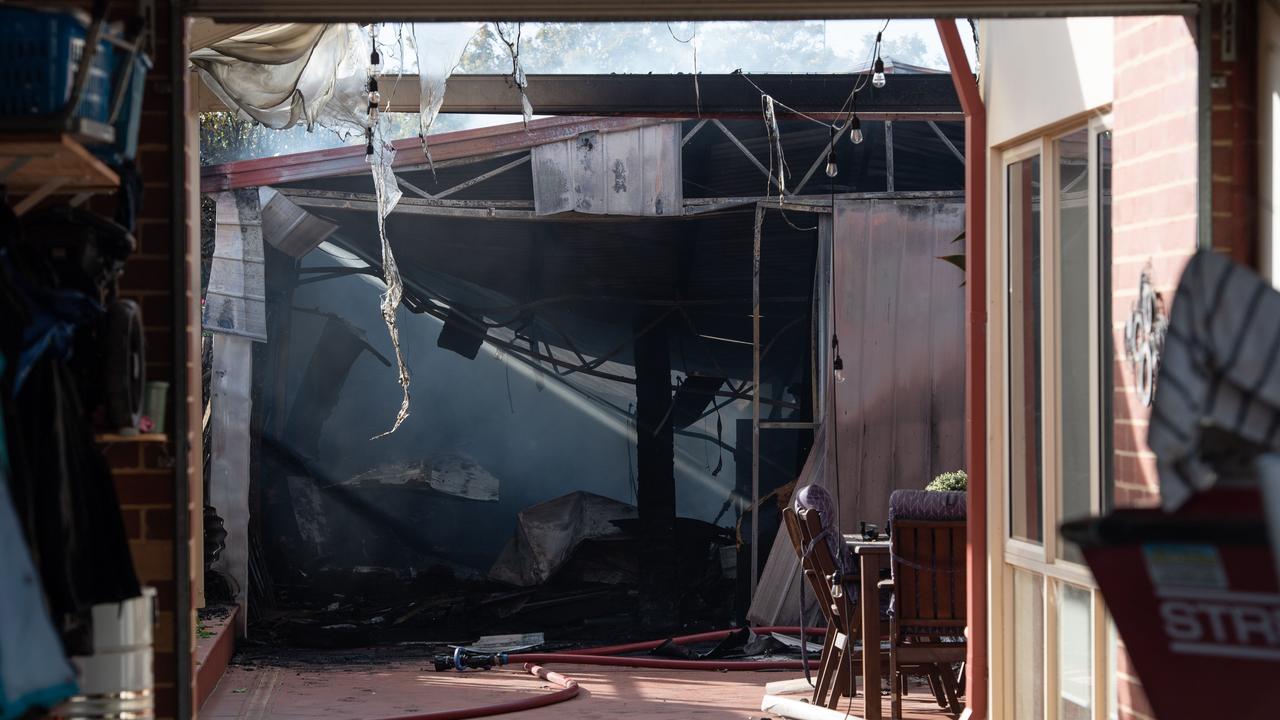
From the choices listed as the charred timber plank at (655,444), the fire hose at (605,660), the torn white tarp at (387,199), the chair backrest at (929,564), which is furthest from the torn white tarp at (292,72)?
the charred timber plank at (655,444)

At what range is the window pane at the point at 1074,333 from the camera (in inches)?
207

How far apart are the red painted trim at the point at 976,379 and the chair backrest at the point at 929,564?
0.81m

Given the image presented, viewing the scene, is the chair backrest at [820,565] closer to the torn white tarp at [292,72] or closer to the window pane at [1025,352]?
the window pane at [1025,352]

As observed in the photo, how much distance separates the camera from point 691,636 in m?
11.2

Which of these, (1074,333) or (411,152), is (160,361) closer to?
(1074,333)

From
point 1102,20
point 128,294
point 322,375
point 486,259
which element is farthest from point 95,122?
point 322,375

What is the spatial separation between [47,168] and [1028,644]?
15.4 feet

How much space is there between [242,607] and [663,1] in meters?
8.90

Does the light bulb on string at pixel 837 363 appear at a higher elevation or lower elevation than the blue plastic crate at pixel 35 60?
lower

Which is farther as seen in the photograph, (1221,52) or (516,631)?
(516,631)

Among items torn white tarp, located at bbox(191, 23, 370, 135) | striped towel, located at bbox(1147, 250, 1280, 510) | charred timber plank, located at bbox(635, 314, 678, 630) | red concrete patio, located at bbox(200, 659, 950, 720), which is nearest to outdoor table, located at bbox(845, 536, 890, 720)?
red concrete patio, located at bbox(200, 659, 950, 720)

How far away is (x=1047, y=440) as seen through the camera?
559 cm

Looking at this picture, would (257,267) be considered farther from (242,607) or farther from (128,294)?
(128,294)

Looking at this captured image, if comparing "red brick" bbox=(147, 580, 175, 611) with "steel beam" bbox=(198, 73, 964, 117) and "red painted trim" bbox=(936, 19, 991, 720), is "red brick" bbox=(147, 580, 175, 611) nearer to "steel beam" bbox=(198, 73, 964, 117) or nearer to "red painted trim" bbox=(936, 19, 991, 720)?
"red painted trim" bbox=(936, 19, 991, 720)
